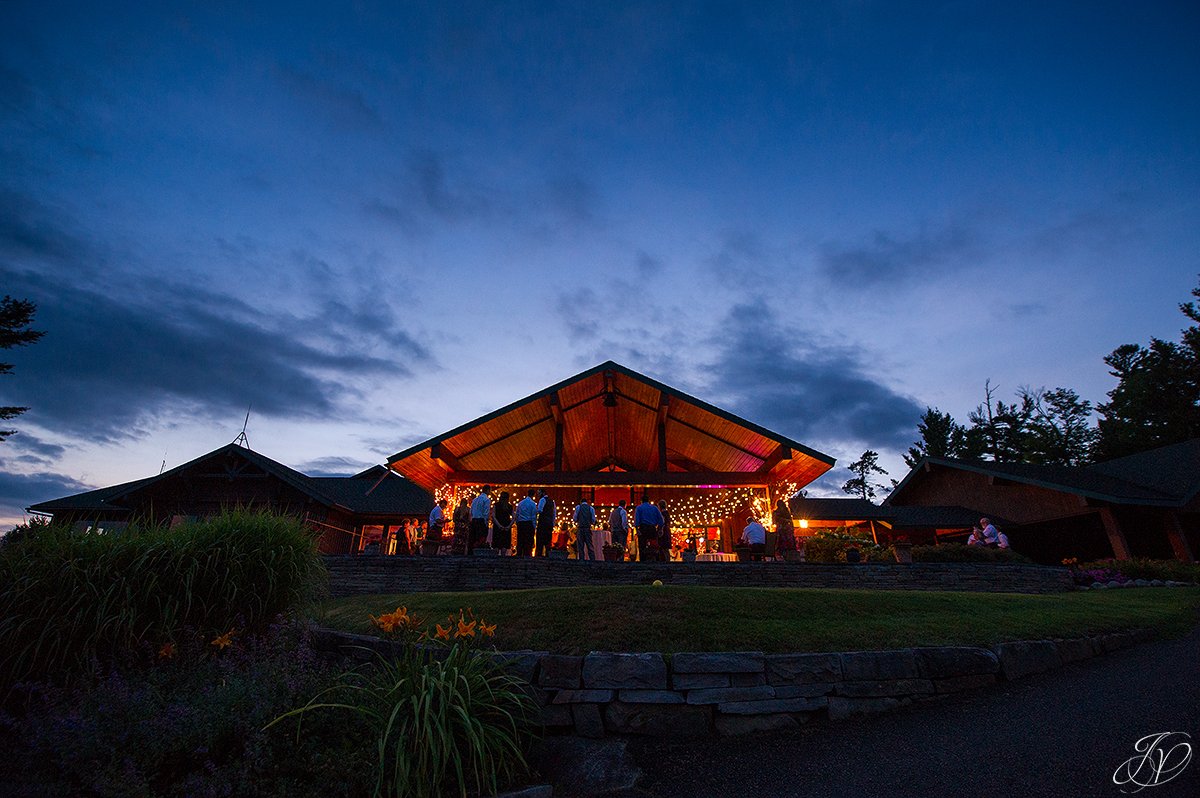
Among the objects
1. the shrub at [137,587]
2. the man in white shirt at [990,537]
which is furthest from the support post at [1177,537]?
the shrub at [137,587]

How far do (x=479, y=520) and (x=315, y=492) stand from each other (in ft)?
22.5

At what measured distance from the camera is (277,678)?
371 cm

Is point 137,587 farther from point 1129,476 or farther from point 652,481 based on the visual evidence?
point 1129,476

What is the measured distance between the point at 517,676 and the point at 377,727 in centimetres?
111

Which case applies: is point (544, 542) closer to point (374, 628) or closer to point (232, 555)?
point (374, 628)

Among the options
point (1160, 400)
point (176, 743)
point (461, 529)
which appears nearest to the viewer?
point (176, 743)

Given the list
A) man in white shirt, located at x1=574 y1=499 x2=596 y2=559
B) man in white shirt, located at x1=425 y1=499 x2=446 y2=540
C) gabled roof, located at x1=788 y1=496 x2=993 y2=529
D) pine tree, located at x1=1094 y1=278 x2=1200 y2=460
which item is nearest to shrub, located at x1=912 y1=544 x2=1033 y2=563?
man in white shirt, located at x1=574 y1=499 x2=596 y2=559

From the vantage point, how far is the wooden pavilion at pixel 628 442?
49.1ft

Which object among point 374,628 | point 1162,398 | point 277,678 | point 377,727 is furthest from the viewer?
point 1162,398

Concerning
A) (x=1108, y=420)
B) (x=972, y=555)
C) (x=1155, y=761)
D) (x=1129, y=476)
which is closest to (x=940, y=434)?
(x=1108, y=420)

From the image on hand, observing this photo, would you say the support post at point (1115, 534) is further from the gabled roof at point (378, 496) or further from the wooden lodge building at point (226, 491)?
the gabled roof at point (378, 496)

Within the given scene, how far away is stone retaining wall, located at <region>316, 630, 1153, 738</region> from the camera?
13.4ft

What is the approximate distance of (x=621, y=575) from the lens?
29.8 feet

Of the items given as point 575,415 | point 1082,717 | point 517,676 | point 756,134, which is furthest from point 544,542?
point 756,134
